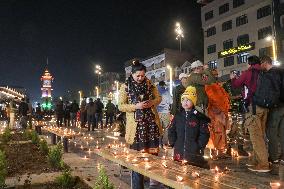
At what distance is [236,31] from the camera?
50.1m

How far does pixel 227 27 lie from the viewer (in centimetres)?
5203

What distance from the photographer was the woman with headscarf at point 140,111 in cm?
607

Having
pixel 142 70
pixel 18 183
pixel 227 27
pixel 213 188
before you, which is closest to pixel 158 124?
pixel 142 70

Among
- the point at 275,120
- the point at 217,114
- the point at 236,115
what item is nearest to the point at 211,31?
the point at 236,115

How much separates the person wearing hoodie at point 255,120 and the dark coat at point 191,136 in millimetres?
1432

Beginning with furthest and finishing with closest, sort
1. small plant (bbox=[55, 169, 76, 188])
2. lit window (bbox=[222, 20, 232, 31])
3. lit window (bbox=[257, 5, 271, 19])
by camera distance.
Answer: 1. lit window (bbox=[222, 20, 232, 31])
2. lit window (bbox=[257, 5, 271, 19])
3. small plant (bbox=[55, 169, 76, 188])

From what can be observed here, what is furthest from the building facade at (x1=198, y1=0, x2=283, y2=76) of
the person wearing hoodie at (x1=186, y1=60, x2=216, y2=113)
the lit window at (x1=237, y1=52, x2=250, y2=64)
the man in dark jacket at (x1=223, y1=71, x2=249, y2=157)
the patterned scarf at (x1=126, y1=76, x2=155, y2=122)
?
the patterned scarf at (x1=126, y1=76, x2=155, y2=122)

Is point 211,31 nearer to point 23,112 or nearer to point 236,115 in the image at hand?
point 23,112

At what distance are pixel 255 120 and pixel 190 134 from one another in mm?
1716

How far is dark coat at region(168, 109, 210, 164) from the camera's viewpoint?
5.54m

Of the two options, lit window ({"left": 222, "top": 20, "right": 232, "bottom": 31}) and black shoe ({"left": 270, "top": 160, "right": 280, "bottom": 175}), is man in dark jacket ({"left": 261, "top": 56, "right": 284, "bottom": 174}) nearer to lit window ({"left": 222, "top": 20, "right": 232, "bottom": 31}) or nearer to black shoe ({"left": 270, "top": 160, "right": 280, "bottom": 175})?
black shoe ({"left": 270, "top": 160, "right": 280, "bottom": 175})

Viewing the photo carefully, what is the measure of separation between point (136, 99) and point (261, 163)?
8.50ft

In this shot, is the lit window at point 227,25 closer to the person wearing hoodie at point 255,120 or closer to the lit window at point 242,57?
the lit window at point 242,57

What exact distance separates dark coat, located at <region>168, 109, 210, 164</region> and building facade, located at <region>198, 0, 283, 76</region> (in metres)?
36.2
